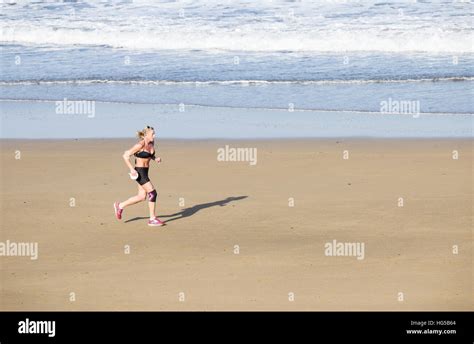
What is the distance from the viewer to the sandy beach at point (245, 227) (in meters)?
8.62

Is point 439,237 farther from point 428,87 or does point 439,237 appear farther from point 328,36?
point 328,36

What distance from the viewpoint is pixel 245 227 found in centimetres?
1077

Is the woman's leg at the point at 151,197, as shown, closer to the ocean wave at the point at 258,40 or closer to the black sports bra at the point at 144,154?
the black sports bra at the point at 144,154

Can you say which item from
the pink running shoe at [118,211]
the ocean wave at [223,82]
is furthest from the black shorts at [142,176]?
the ocean wave at [223,82]

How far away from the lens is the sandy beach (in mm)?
8625

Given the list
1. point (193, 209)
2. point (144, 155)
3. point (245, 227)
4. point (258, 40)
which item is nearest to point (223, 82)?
point (258, 40)

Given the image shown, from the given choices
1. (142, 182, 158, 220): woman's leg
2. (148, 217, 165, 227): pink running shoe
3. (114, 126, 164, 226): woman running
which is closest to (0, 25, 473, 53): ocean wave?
(114, 126, 164, 226): woman running

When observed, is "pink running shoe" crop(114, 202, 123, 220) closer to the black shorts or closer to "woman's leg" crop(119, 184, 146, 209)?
"woman's leg" crop(119, 184, 146, 209)

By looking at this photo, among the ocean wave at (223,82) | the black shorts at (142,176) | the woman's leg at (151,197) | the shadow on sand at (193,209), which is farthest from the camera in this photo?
the ocean wave at (223,82)

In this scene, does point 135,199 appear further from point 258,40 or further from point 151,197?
point 258,40

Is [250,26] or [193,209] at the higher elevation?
[250,26]

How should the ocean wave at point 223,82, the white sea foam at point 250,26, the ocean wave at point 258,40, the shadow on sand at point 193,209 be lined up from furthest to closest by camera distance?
the white sea foam at point 250,26, the ocean wave at point 258,40, the ocean wave at point 223,82, the shadow on sand at point 193,209

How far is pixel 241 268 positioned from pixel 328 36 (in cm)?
2076

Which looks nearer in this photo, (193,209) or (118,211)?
(118,211)
